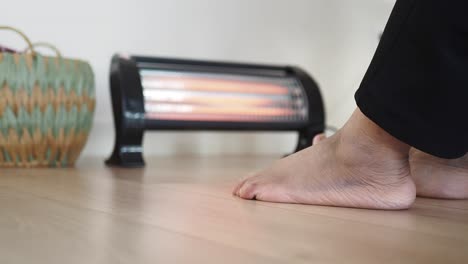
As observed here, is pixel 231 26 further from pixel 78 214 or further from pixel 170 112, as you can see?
pixel 78 214

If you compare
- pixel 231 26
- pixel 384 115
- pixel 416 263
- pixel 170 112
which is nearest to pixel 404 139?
pixel 384 115

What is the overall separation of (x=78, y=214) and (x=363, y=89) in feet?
1.58

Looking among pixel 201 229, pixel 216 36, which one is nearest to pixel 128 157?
pixel 216 36

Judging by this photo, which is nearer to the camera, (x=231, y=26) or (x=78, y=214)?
(x=78, y=214)

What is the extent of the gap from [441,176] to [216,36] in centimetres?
158

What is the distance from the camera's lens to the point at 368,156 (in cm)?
100

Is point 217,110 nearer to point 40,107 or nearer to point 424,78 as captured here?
point 40,107

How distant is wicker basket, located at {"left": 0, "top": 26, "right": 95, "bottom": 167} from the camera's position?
1.68 meters

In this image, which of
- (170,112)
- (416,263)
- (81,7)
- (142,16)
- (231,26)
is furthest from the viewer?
(231,26)

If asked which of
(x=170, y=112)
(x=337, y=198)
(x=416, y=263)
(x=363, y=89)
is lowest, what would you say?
(x=170, y=112)

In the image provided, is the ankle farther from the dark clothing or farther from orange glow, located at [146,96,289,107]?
orange glow, located at [146,96,289,107]

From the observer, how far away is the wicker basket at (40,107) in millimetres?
1685

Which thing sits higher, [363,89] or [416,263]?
[363,89]

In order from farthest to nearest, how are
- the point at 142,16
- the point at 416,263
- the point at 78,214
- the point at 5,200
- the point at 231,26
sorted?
the point at 231,26
the point at 142,16
the point at 5,200
the point at 78,214
the point at 416,263
